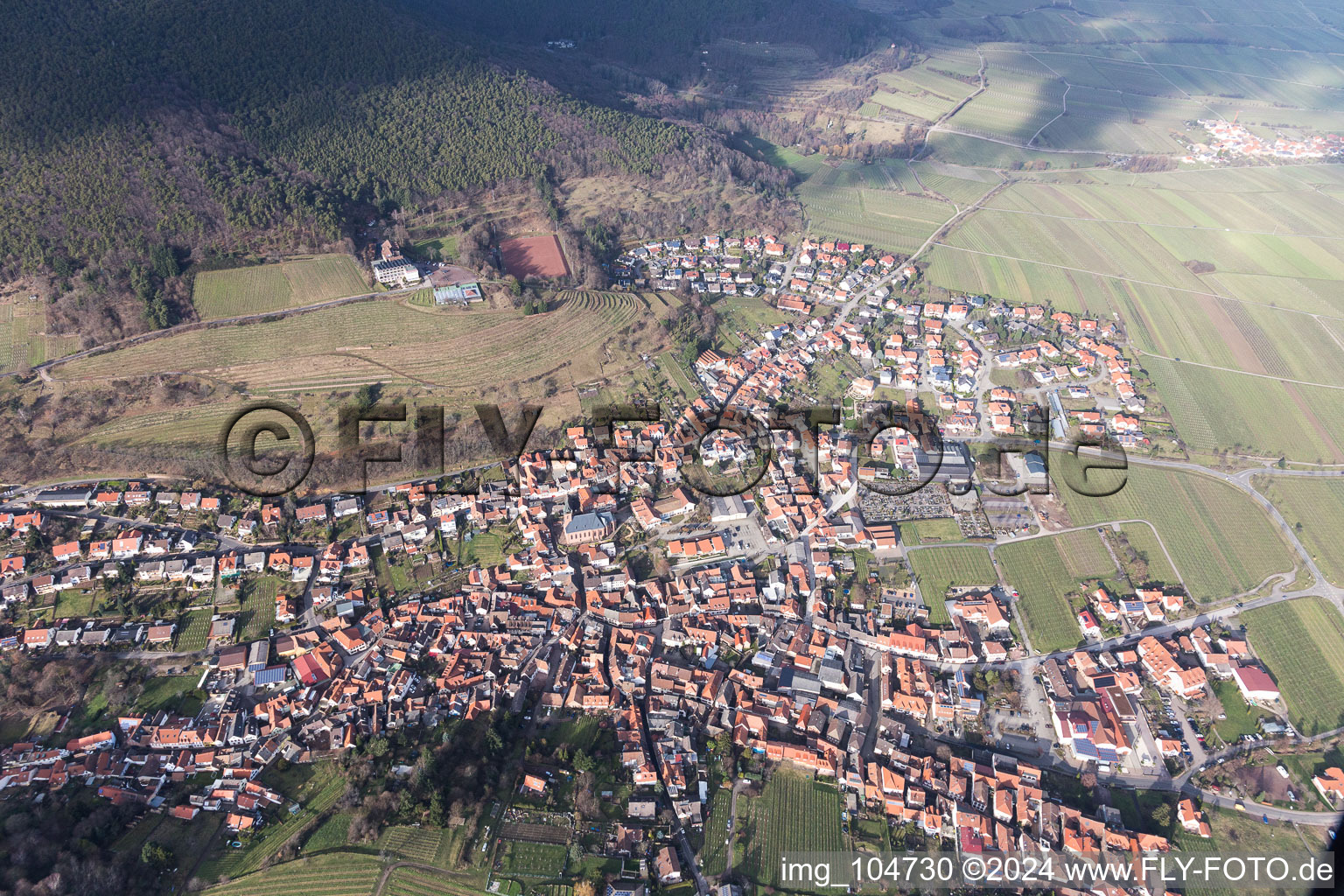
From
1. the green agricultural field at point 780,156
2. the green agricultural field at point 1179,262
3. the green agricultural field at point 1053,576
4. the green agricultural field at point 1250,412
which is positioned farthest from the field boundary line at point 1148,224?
the green agricultural field at point 1053,576

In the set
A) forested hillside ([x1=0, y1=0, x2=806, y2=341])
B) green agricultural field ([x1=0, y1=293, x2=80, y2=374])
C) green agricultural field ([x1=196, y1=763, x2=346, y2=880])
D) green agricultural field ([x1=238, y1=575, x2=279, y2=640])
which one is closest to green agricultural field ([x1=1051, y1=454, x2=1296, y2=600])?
green agricultural field ([x1=196, y1=763, x2=346, y2=880])

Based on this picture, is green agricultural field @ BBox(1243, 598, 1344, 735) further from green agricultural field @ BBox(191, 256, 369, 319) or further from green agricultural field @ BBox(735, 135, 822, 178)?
green agricultural field @ BBox(735, 135, 822, 178)

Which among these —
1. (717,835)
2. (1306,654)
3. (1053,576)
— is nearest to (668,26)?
(1053,576)

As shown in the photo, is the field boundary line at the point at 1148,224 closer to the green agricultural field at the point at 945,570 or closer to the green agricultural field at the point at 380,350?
the green agricultural field at the point at 380,350

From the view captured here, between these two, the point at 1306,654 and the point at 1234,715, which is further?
the point at 1306,654

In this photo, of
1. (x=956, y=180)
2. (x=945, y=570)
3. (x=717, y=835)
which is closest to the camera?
(x=717, y=835)

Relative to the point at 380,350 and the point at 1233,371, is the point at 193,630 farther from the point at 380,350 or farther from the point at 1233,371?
the point at 1233,371
